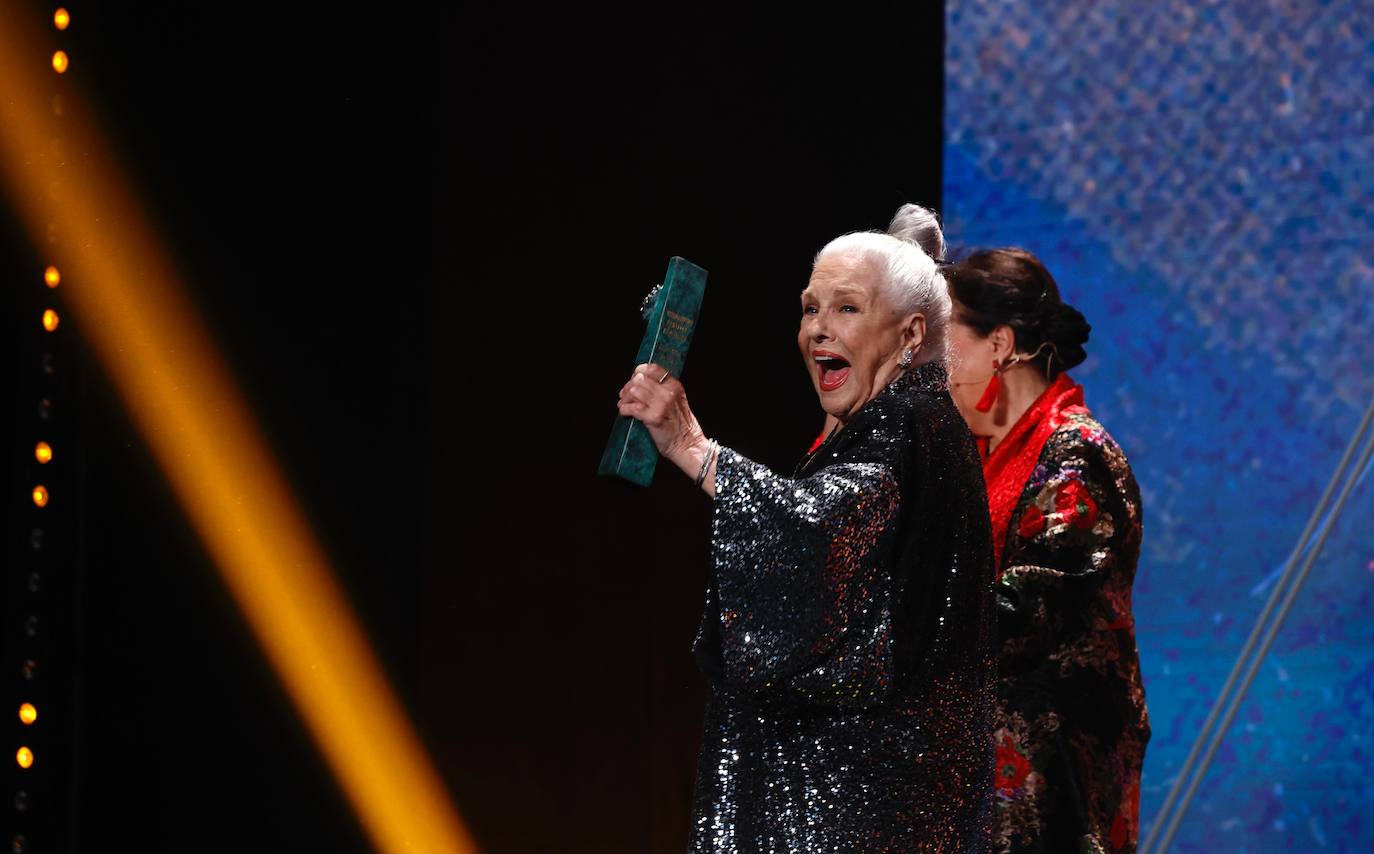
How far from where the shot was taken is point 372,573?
263 centimetres

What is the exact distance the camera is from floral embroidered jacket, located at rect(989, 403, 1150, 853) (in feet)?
8.62

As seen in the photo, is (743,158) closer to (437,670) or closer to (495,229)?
(495,229)

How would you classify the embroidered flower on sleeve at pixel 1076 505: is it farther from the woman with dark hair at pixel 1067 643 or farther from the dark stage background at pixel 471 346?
the dark stage background at pixel 471 346

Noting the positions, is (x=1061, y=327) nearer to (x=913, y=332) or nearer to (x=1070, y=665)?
(x=1070, y=665)

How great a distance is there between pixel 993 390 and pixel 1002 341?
0.28ft

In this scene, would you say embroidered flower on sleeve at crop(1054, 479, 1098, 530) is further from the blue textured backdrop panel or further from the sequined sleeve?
the blue textured backdrop panel

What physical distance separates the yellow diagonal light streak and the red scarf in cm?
101

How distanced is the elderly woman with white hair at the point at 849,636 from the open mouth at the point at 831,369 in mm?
84

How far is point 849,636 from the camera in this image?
187 centimetres

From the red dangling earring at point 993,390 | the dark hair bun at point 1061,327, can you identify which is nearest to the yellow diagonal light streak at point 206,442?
the red dangling earring at point 993,390

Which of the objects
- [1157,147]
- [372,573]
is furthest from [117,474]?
[1157,147]

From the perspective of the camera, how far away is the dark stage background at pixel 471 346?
2.20 meters

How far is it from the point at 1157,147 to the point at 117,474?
2.58 meters

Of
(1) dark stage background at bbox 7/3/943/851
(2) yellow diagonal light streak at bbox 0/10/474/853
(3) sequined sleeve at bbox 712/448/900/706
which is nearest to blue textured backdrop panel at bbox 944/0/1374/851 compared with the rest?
(1) dark stage background at bbox 7/3/943/851
